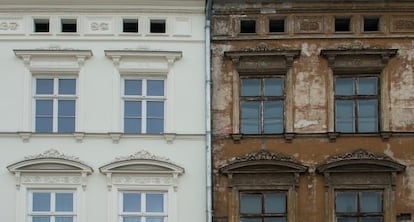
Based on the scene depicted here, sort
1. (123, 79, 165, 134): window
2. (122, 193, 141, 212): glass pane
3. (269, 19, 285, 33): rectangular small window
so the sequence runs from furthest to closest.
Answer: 1. (269, 19, 285, 33): rectangular small window
2. (123, 79, 165, 134): window
3. (122, 193, 141, 212): glass pane

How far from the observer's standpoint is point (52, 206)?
2480cm

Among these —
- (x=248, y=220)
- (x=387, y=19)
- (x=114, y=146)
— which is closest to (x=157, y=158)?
(x=114, y=146)

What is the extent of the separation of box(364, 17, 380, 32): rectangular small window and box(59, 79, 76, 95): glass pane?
7481mm

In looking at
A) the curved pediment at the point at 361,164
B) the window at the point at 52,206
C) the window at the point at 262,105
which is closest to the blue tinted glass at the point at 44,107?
the window at the point at 52,206

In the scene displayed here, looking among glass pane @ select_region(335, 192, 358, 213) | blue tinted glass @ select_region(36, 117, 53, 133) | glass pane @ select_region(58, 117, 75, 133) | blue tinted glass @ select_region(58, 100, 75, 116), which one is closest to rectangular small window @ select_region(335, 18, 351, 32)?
glass pane @ select_region(335, 192, 358, 213)

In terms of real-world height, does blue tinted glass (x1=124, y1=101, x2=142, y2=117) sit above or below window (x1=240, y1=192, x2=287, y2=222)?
above

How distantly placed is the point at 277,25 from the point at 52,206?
23.7 feet

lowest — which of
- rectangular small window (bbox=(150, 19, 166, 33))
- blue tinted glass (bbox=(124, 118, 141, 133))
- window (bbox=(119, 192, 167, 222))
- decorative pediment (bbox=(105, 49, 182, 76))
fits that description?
window (bbox=(119, 192, 167, 222))

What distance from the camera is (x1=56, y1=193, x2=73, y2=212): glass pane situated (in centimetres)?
2481

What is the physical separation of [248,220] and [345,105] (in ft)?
12.4

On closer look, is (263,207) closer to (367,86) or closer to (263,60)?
(263,60)

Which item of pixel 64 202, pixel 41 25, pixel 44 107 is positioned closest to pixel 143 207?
pixel 64 202

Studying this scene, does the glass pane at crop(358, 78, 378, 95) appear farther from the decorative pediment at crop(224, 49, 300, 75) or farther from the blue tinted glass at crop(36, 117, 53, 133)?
the blue tinted glass at crop(36, 117, 53, 133)

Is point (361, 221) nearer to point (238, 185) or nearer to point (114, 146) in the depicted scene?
point (238, 185)
